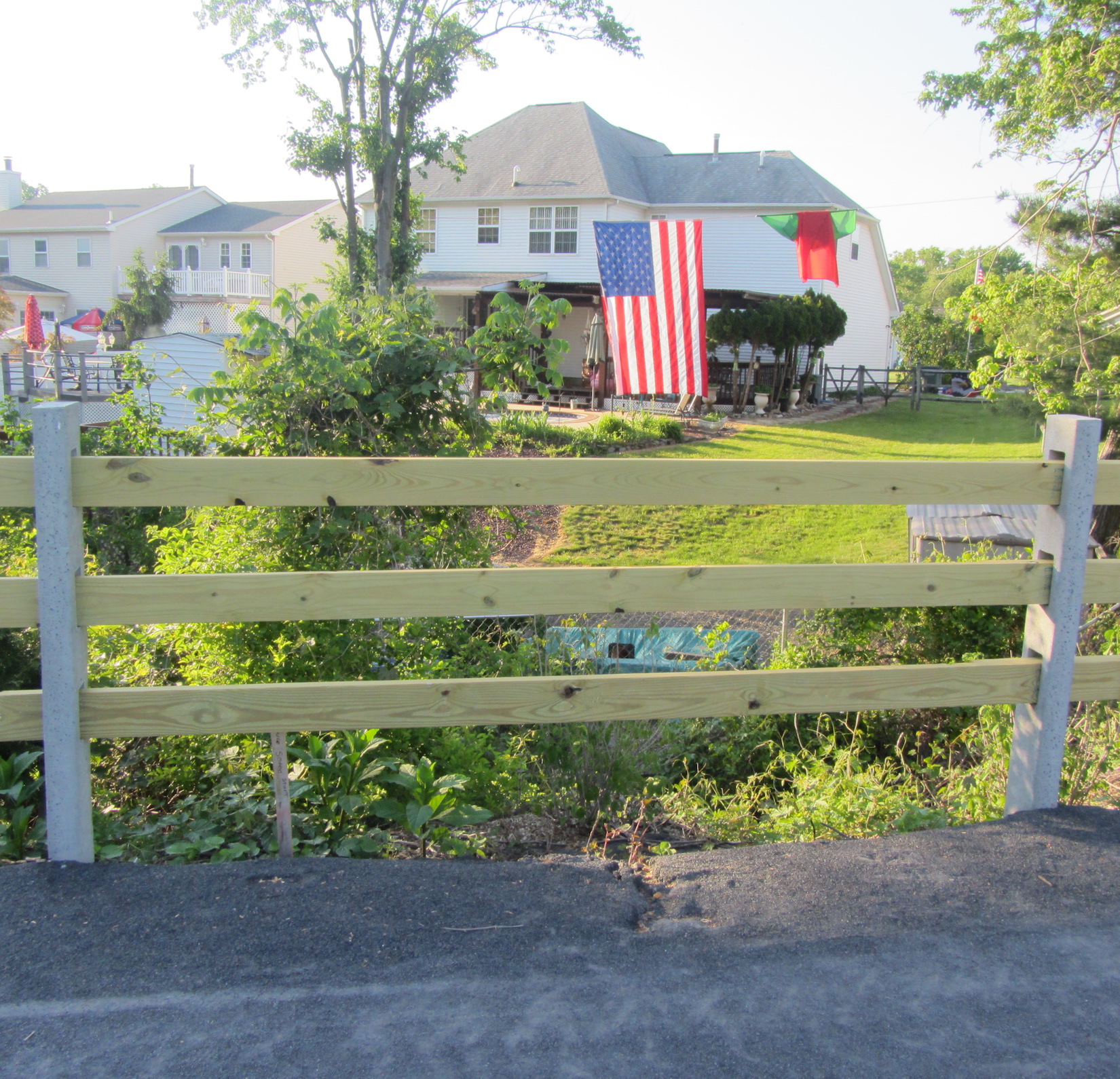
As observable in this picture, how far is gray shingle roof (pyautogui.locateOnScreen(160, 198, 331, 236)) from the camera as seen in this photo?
38441mm

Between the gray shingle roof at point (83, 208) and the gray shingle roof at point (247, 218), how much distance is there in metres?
1.37

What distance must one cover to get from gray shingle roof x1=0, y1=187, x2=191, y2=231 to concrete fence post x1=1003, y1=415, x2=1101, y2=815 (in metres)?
42.5

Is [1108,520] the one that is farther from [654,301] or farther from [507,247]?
[507,247]

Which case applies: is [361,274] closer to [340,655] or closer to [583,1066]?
[340,655]

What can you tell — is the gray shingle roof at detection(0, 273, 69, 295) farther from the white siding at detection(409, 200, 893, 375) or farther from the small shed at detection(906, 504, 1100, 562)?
the small shed at detection(906, 504, 1100, 562)

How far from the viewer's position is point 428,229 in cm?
2988

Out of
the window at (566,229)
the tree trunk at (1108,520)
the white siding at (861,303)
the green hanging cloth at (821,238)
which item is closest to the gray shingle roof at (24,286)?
the window at (566,229)

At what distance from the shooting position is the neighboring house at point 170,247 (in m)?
38.0

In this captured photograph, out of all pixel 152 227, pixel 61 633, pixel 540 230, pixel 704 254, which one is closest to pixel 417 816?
pixel 61 633

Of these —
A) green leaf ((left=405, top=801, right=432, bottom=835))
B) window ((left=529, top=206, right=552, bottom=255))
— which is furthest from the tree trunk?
window ((left=529, top=206, right=552, bottom=255))

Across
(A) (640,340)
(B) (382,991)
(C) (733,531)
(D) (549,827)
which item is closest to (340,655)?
(D) (549,827)

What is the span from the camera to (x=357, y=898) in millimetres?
2559

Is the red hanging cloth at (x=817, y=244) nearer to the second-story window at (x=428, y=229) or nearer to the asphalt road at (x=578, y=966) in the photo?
the asphalt road at (x=578, y=966)

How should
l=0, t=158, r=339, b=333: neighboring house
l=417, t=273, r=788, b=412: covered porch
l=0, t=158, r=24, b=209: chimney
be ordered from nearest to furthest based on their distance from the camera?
l=417, t=273, r=788, b=412: covered porch < l=0, t=158, r=339, b=333: neighboring house < l=0, t=158, r=24, b=209: chimney
